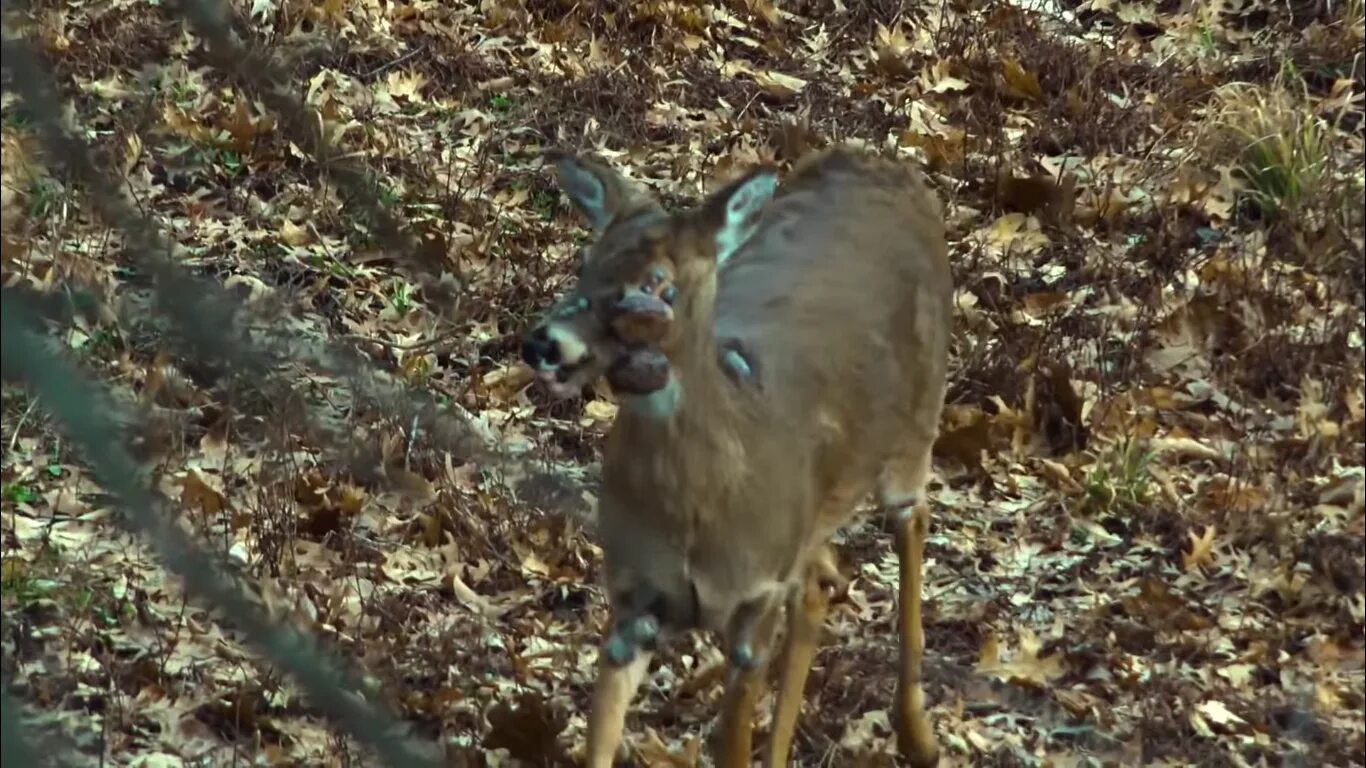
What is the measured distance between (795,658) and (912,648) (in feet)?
1.81

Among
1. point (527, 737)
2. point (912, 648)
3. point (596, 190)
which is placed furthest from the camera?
point (912, 648)

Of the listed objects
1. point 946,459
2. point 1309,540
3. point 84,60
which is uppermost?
point 84,60

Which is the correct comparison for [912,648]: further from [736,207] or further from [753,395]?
[736,207]

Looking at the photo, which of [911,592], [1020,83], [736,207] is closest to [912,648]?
[911,592]

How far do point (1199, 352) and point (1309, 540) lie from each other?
1192mm

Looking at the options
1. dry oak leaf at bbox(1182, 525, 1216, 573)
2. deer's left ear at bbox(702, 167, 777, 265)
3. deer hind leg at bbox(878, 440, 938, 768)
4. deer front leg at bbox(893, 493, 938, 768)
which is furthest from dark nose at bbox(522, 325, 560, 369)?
dry oak leaf at bbox(1182, 525, 1216, 573)

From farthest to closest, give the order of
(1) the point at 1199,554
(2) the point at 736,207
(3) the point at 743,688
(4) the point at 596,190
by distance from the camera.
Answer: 1. (1) the point at 1199,554
2. (3) the point at 743,688
3. (4) the point at 596,190
4. (2) the point at 736,207

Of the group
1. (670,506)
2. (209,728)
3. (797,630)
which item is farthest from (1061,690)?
(209,728)

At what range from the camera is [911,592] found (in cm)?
548

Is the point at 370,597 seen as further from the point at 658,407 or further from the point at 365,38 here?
the point at 365,38

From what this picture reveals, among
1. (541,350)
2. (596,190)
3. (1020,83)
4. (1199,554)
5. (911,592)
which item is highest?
(1020,83)

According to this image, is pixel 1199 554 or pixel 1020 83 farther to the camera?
pixel 1020 83

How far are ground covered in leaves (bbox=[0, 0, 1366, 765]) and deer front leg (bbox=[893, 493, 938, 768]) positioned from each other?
13 cm

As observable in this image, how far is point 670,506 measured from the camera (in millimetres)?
4156
